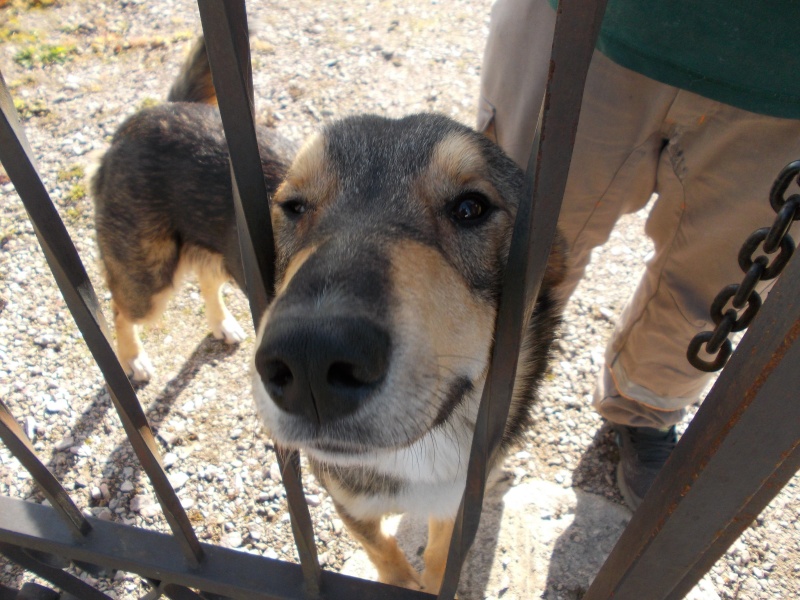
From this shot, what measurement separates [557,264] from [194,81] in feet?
9.25

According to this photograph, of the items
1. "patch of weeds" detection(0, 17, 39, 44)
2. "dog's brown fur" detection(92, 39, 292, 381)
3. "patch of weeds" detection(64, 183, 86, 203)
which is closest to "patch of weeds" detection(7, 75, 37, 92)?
"patch of weeds" detection(0, 17, 39, 44)

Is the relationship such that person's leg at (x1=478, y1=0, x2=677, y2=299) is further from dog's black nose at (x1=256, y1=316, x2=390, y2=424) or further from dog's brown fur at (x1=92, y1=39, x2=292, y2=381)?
dog's black nose at (x1=256, y1=316, x2=390, y2=424)

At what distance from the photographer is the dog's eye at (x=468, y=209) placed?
204 cm

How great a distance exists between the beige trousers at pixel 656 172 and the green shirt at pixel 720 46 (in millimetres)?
227

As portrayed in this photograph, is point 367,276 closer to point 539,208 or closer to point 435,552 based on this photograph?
point 539,208

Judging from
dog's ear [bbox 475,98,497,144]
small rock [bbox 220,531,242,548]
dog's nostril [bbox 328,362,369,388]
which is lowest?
small rock [bbox 220,531,242,548]

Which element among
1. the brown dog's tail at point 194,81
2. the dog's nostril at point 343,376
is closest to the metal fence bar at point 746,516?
the dog's nostril at point 343,376

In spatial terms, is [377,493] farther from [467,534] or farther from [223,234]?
[223,234]

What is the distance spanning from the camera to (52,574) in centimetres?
219

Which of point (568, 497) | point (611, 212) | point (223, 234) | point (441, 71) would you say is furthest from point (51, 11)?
point (568, 497)

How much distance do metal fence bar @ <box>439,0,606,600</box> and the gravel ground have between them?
212 centimetres

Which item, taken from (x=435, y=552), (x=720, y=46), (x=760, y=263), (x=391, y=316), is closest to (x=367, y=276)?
(x=391, y=316)

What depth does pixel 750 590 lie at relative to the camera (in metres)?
2.94

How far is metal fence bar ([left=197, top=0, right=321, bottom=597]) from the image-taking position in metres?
0.98
